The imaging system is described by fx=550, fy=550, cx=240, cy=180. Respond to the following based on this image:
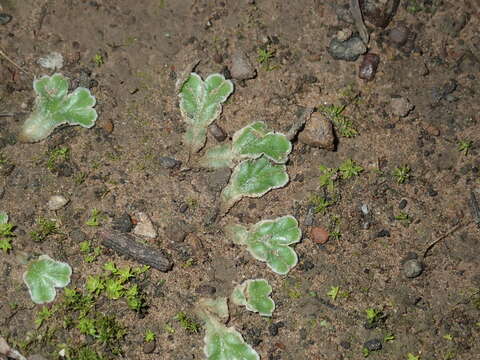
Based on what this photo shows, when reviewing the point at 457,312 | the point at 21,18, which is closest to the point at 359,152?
the point at 457,312

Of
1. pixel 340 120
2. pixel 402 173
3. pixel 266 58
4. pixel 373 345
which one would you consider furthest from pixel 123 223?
pixel 402 173

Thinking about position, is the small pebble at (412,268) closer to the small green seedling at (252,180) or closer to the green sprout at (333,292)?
the green sprout at (333,292)

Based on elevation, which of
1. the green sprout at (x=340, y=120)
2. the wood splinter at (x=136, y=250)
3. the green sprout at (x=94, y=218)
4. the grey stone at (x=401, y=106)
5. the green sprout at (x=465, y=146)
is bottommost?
the wood splinter at (x=136, y=250)

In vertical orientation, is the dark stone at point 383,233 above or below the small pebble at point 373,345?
above

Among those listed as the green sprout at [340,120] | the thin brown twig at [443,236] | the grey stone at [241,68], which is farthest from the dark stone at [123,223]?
the thin brown twig at [443,236]

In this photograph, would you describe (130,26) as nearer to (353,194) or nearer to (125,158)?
(125,158)

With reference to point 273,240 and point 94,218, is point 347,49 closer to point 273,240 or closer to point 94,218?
point 273,240
